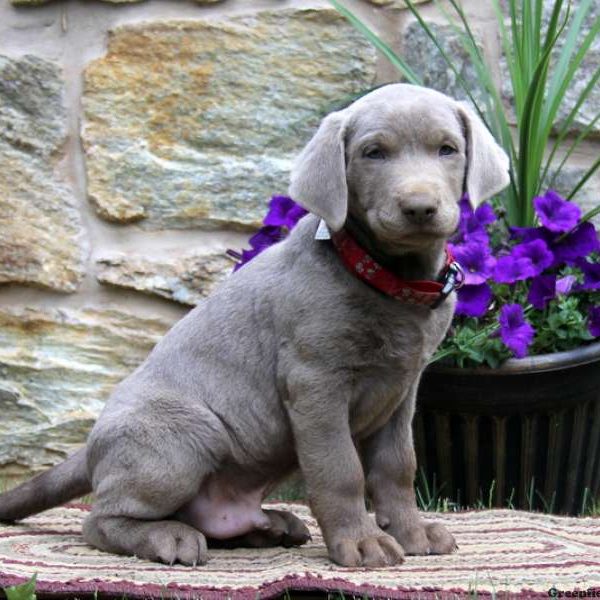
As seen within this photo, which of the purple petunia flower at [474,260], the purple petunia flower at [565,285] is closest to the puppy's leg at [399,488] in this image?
the purple petunia flower at [474,260]

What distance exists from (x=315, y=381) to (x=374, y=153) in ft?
1.88

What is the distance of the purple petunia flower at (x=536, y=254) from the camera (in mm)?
Answer: 3998

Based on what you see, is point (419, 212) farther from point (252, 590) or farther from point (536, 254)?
point (536, 254)

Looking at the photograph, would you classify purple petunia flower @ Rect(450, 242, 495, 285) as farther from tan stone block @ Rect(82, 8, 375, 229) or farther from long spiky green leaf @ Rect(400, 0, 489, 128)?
tan stone block @ Rect(82, 8, 375, 229)

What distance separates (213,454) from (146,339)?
154cm

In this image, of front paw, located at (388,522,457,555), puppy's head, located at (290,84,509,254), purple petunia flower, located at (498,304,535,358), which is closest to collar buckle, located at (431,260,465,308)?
puppy's head, located at (290,84,509,254)

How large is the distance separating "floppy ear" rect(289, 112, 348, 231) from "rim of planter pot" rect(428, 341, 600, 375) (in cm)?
119

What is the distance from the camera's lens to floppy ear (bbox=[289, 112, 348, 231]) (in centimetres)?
283

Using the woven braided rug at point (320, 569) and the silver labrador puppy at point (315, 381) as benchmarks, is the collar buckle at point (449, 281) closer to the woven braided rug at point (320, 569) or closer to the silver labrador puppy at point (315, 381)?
the silver labrador puppy at point (315, 381)

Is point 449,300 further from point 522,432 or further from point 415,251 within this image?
point 522,432

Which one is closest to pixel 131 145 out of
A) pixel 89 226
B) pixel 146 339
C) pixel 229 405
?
pixel 89 226

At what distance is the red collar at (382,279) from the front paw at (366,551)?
593 millimetres

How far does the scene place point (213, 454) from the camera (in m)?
3.10

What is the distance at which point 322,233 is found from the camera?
9.94 feet
